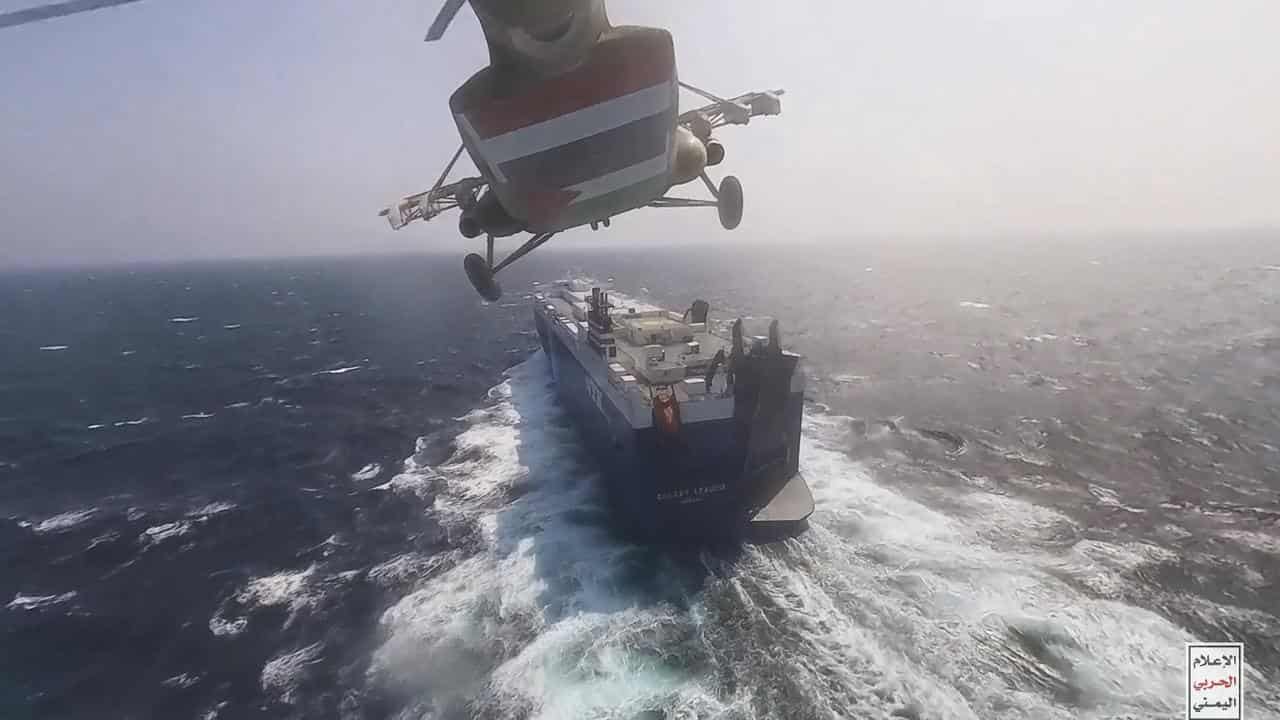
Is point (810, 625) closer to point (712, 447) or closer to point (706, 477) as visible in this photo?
point (706, 477)

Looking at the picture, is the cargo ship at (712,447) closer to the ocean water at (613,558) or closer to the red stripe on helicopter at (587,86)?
the ocean water at (613,558)

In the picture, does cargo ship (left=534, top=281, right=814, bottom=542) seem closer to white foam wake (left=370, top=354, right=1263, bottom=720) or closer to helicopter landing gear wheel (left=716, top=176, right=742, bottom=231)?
white foam wake (left=370, top=354, right=1263, bottom=720)

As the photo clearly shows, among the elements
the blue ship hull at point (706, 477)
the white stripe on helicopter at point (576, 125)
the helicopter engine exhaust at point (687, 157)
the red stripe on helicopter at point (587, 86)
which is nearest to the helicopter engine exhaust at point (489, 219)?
the white stripe on helicopter at point (576, 125)

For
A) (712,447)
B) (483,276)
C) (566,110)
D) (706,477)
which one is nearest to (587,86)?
(566,110)

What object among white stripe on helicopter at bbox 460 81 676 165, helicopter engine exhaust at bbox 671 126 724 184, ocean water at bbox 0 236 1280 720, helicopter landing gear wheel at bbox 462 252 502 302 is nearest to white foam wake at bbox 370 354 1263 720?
ocean water at bbox 0 236 1280 720

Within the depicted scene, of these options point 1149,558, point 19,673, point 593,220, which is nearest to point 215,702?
→ point 19,673

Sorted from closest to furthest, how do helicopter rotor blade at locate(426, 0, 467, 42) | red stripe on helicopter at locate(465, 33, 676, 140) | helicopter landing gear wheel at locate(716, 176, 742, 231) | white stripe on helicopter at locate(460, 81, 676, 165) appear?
helicopter rotor blade at locate(426, 0, 467, 42) → red stripe on helicopter at locate(465, 33, 676, 140) → white stripe on helicopter at locate(460, 81, 676, 165) → helicopter landing gear wheel at locate(716, 176, 742, 231)
